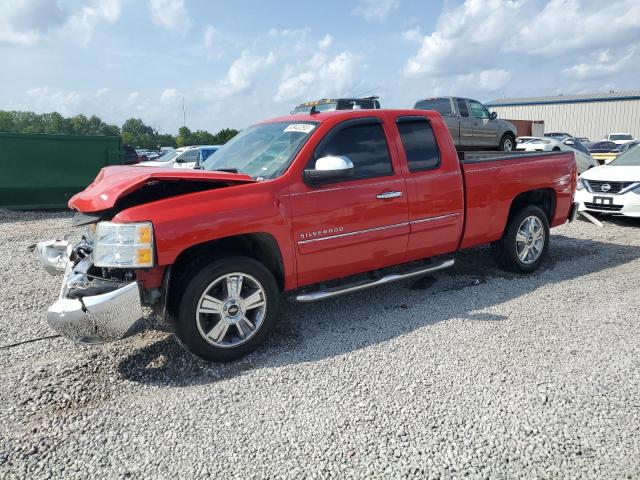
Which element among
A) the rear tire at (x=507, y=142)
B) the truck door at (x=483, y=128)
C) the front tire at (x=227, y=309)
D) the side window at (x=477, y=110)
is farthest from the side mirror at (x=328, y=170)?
the rear tire at (x=507, y=142)

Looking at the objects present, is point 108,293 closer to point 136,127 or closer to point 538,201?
point 538,201

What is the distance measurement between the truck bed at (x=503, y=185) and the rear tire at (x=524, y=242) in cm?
19

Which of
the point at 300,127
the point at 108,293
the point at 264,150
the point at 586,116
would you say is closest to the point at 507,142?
the point at 300,127

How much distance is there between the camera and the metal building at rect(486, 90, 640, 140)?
1938 inches

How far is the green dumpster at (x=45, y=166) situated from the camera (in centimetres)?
1101

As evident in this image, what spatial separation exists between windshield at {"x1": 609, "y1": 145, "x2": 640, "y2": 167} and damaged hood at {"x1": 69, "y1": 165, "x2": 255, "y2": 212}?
8.71m

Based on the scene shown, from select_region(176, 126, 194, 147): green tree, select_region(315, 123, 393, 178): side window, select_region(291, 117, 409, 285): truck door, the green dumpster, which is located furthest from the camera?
select_region(176, 126, 194, 147): green tree

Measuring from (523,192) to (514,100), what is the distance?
5814 centimetres

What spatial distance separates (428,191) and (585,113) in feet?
181

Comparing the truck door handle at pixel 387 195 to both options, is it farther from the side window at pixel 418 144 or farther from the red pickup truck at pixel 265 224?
the side window at pixel 418 144

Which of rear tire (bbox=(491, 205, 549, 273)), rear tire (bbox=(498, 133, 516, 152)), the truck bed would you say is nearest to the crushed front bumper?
the truck bed

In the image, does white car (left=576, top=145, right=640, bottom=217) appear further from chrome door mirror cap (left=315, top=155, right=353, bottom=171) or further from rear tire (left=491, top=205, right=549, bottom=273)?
chrome door mirror cap (left=315, top=155, right=353, bottom=171)

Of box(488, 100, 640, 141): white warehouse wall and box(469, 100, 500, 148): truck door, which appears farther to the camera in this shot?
box(488, 100, 640, 141): white warehouse wall

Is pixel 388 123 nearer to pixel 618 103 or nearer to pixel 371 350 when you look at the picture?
pixel 371 350
